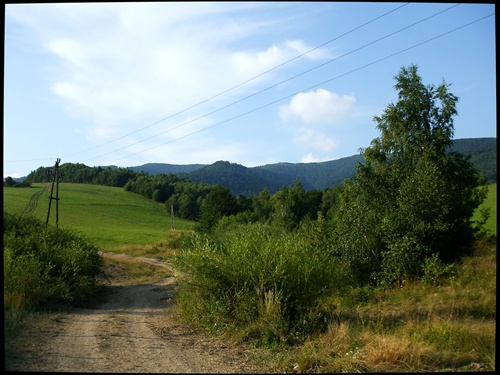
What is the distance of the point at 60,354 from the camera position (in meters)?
7.61

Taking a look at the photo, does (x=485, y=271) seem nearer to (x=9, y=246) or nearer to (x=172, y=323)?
(x=172, y=323)

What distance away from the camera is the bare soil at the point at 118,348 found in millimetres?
6848

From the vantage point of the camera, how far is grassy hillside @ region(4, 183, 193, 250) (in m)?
57.8

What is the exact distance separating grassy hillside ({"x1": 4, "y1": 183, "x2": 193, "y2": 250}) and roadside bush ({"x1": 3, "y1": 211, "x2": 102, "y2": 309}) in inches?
1029

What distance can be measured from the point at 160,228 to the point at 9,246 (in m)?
56.2

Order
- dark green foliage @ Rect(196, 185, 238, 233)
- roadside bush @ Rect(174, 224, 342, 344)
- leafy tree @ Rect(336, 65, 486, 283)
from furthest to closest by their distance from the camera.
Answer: dark green foliage @ Rect(196, 185, 238, 233) < leafy tree @ Rect(336, 65, 486, 283) < roadside bush @ Rect(174, 224, 342, 344)

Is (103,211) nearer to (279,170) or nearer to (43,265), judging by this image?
(43,265)

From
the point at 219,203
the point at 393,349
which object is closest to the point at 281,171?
the point at 219,203

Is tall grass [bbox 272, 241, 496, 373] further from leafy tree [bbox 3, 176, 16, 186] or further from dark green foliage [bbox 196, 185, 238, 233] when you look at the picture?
leafy tree [bbox 3, 176, 16, 186]

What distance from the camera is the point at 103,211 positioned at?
78625 mm

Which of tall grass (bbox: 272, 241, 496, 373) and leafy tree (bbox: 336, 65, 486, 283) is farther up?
leafy tree (bbox: 336, 65, 486, 283)

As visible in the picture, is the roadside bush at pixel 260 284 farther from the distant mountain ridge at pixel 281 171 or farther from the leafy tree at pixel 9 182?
the leafy tree at pixel 9 182

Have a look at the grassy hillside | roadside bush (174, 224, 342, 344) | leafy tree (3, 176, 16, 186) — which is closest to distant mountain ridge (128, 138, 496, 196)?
roadside bush (174, 224, 342, 344)

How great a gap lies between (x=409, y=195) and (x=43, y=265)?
16.7 m
